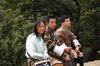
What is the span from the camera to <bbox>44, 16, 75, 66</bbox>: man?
10.4 feet

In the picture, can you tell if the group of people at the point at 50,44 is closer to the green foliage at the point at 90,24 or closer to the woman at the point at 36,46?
the woman at the point at 36,46

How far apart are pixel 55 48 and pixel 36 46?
0.51 m

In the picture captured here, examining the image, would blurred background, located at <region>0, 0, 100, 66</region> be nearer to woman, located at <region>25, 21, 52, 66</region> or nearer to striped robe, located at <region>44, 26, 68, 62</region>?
striped robe, located at <region>44, 26, 68, 62</region>

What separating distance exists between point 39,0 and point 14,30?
332 cm

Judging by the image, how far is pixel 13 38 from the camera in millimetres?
7215

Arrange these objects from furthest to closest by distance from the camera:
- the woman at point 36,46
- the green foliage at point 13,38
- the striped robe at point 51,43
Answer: the green foliage at point 13,38 → the striped robe at point 51,43 → the woman at point 36,46

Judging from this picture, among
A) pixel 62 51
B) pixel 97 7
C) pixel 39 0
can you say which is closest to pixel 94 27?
pixel 97 7

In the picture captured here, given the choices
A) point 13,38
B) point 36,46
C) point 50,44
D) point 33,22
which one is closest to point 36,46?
point 36,46

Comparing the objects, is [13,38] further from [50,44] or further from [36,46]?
[36,46]

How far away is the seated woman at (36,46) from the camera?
8.87ft

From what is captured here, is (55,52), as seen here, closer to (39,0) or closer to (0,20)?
(0,20)

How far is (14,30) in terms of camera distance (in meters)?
7.25

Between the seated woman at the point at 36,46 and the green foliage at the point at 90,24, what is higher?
the seated woman at the point at 36,46

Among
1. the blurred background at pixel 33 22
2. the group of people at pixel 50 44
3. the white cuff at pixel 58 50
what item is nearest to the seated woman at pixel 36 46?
the group of people at pixel 50 44
